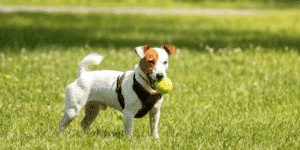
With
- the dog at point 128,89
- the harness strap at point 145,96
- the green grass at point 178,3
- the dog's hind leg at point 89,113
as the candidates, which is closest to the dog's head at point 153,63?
the dog at point 128,89

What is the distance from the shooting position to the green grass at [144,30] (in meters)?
10.3

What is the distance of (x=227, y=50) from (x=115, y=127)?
5.02 meters

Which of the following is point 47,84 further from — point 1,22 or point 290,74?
point 1,22

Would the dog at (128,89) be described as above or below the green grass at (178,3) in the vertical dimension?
above

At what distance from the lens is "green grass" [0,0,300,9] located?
21.2 metres

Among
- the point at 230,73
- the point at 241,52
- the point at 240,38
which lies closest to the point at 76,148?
the point at 230,73

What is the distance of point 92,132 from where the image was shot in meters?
4.33

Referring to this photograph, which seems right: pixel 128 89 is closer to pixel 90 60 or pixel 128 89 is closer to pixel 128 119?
pixel 128 119

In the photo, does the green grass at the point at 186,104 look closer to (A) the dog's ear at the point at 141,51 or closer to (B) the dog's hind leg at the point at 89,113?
(B) the dog's hind leg at the point at 89,113

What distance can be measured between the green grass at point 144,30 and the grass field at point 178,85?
32 mm

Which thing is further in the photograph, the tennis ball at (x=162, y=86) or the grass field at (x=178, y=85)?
the grass field at (x=178, y=85)

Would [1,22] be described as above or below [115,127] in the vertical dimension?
below

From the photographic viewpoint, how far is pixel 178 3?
2439 cm

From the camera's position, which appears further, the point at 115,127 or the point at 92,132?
the point at 115,127
